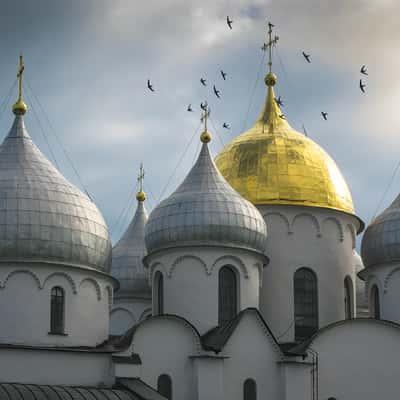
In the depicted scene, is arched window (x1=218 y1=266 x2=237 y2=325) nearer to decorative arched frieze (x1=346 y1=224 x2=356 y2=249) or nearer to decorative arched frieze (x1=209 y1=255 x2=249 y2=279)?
decorative arched frieze (x1=209 y1=255 x2=249 y2=279)

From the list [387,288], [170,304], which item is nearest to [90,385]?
[170,304]

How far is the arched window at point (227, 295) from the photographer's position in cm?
3059

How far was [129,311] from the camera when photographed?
36.5 metres

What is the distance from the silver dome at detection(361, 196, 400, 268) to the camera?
107ft

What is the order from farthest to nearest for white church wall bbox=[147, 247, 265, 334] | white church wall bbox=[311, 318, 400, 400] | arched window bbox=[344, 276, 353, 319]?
arched window bbox=[344, 276, 353, 319] → white church wall bbox=[147, 247, 265, 334] → white church wall bbox=[311, 318, 400, 400]

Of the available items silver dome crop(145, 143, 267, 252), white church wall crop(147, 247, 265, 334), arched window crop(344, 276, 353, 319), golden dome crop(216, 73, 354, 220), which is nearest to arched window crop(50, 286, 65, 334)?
white church wall crop(147, 247, 265, 334)

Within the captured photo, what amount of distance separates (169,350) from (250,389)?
219cm

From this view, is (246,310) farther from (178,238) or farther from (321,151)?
(321,151)

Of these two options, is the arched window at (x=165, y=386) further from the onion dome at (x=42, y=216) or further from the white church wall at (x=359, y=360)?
the white church wall at (x=359, y=360)

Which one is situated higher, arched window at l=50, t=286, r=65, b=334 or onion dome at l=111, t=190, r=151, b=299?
onion dome at l=111, t=190, r=151, b=299

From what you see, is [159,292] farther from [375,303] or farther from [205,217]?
[375,303]

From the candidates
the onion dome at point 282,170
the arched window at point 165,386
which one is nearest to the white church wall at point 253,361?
the arched window at point 165,386

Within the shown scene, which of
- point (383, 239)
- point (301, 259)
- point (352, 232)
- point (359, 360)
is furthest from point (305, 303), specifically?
point (359, 360)

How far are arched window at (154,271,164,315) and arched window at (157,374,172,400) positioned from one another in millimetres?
2782
